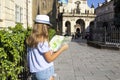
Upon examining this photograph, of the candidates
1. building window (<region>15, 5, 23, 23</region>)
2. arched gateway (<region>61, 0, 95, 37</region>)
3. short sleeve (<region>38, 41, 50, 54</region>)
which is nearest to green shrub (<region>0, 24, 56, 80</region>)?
short sleeve (<region>38, 41, 50, 54</region>)

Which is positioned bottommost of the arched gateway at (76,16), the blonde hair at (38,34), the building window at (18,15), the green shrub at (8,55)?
the green shrub at (8,55)

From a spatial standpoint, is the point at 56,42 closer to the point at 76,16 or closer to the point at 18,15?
the point at 18,15

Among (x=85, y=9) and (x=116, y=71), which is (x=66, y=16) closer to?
(x=85, y=9)

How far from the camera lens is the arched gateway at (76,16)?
9612 cm

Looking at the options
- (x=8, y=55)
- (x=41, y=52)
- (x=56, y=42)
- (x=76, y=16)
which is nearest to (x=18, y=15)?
(x=8, y=55)

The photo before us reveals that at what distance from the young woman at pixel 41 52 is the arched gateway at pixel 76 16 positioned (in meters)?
89.8

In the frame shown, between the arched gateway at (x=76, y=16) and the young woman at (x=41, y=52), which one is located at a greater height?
the arched gateway at (x=76, y=16)

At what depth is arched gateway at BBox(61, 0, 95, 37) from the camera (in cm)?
9612

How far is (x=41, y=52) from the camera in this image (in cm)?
410

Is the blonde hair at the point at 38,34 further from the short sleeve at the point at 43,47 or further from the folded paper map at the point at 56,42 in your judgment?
the folded paper map at the point at 56,42

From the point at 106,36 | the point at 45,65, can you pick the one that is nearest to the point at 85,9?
the point at 106,36

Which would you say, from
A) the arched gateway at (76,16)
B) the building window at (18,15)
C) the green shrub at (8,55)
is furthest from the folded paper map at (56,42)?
the arched gateway at (76,16)

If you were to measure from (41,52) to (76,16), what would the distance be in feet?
→ 306

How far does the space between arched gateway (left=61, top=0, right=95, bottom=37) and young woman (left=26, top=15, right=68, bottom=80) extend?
8978 cm
